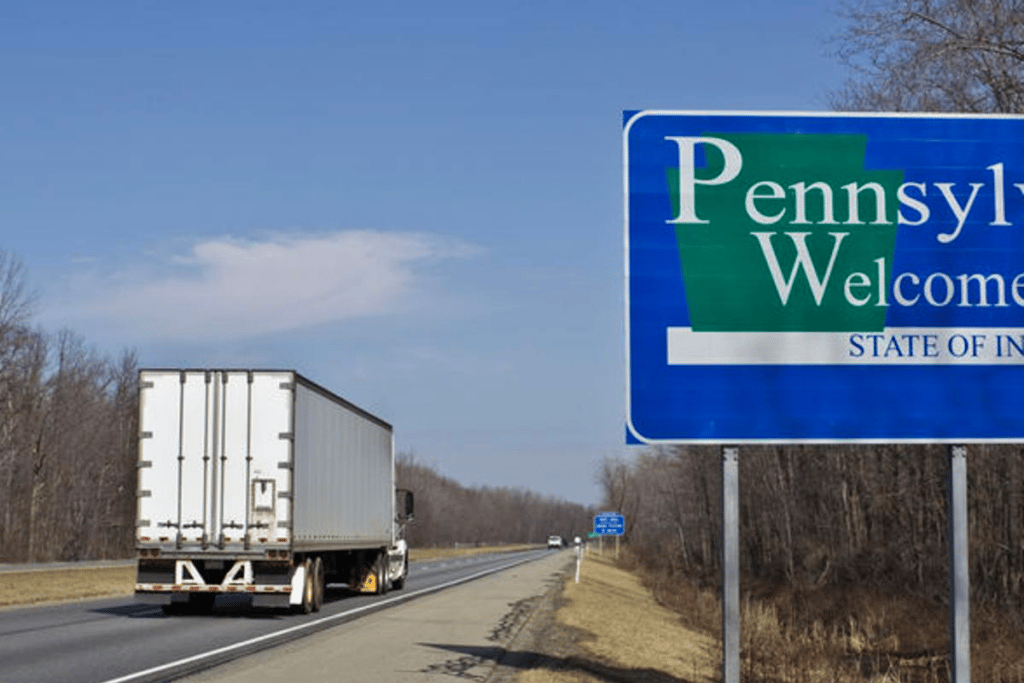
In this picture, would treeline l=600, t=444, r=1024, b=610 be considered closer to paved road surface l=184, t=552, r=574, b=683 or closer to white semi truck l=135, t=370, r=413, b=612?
paved road surface l=184, t=552, r=574, b=683

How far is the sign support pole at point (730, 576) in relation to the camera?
9.64 m

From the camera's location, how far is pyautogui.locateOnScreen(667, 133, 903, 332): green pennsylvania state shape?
10.2 meters

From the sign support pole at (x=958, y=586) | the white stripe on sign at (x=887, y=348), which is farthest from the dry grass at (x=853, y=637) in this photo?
the white stripe on sign at (x=887, y=348)

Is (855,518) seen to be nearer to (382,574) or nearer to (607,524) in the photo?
(607,524)

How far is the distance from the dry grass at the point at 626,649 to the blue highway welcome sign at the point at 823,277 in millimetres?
5186

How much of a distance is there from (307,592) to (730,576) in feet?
55.0

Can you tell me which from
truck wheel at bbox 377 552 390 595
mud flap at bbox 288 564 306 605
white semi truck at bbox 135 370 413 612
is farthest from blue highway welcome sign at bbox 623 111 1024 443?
truck wheel at bbox 377 552 390 595

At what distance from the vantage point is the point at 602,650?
711 inches

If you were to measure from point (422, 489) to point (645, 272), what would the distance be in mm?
179218

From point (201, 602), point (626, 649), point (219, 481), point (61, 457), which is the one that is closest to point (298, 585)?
point (219, 481)

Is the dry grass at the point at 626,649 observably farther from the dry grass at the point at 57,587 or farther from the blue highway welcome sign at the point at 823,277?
the dry grass at the point at 57,587

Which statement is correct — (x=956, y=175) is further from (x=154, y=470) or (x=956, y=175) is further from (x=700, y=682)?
(x=154, y=470)

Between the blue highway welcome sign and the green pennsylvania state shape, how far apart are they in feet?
0.04

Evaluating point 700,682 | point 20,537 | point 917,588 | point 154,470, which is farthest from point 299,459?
point 20,537
